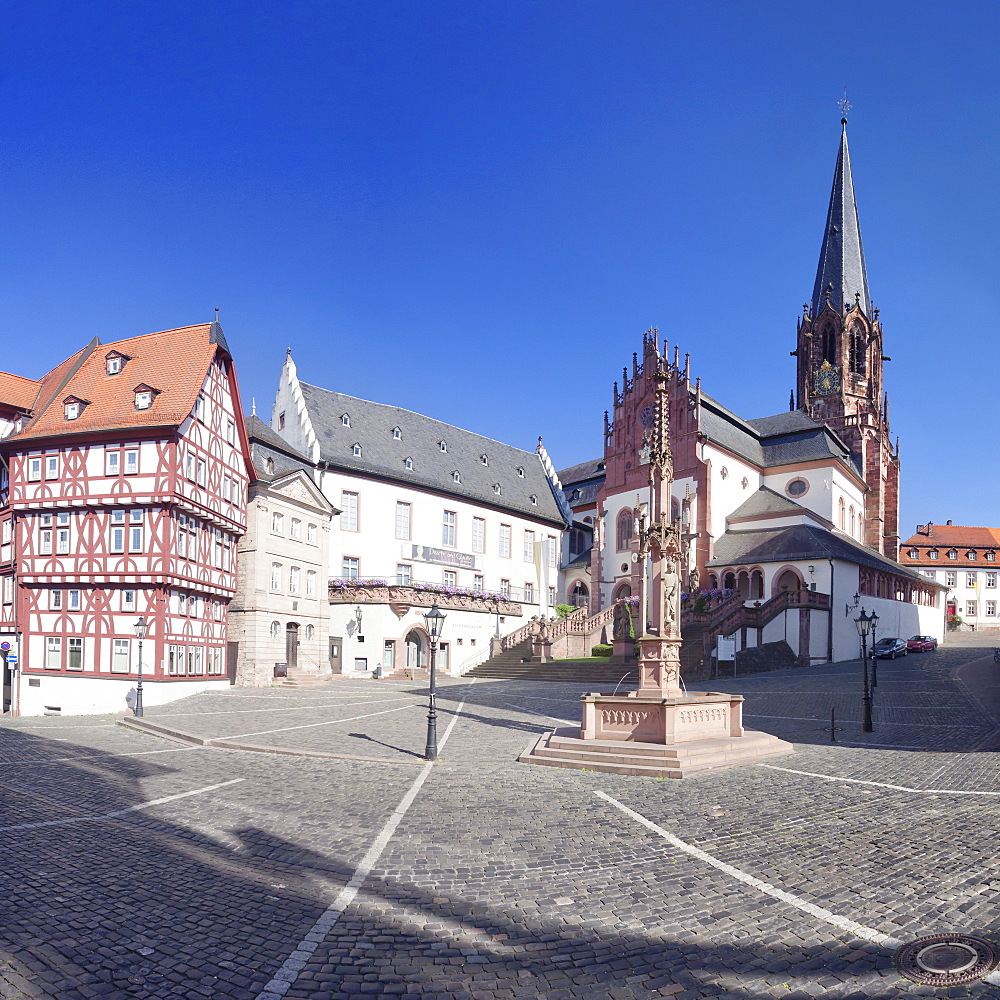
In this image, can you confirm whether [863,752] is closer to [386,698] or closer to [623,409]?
[386,698]

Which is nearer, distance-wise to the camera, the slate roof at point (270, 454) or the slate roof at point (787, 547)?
the slate roof at point (270, 454)

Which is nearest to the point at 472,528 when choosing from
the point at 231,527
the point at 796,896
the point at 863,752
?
the point at 231,527

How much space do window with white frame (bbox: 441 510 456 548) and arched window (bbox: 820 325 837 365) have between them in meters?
40.9

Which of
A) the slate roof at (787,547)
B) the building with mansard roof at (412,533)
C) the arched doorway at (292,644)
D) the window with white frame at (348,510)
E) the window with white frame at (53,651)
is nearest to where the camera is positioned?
the window with white frame at (53,651)

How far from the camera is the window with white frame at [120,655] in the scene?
3303cm

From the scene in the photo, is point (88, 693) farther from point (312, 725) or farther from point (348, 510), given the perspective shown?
point (348, 510)

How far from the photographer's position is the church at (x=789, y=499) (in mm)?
44312

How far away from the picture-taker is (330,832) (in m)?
10.7

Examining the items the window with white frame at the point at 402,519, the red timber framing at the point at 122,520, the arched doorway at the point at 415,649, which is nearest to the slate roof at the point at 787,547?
the arched doorway at the point at 415,649

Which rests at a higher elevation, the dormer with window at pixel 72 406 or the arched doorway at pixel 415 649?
the dormer with window at pixel 72 406

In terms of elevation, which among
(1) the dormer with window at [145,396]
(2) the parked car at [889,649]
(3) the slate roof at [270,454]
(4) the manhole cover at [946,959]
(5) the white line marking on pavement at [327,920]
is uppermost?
(1) the dormer with window at [145,396]

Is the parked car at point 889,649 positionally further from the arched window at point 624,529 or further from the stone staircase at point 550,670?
the arched window at point 624,529

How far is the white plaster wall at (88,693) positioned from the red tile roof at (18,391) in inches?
487

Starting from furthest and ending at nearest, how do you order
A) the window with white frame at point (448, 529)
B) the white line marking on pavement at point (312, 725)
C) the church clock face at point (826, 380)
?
the church clock face at point (826, 380)
the window with white frame at point (448, 529)
the white line marking on pavement at point (312, 725)
